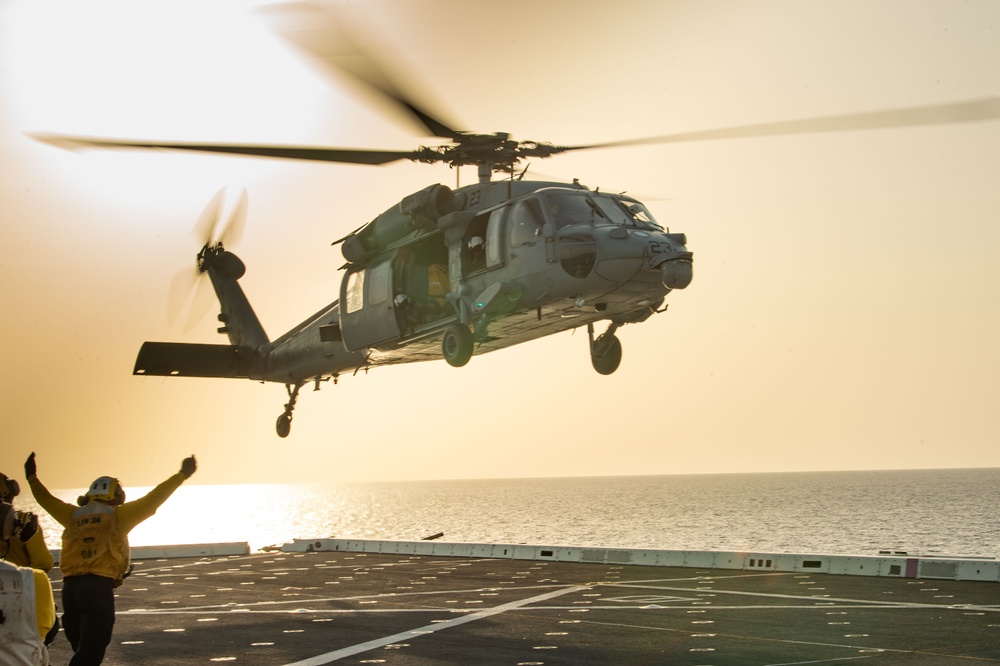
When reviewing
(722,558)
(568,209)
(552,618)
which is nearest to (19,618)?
(552,618)

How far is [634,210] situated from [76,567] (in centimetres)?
1342

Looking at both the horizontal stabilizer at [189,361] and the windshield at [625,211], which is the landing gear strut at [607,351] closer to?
the windshield at [625,211]

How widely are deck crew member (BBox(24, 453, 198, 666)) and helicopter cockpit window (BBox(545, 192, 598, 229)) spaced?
450 inches

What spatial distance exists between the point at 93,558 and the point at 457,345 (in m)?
11.8

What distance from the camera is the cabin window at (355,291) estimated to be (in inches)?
915

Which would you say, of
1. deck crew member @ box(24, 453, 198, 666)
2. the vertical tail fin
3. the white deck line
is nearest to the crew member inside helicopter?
the white deck line

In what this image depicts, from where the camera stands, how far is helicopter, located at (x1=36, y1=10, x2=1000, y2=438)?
62.1ft

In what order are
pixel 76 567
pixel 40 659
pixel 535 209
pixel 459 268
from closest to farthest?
pixel 40 659 < pixel 76 567 < pixel 535 209 < pixel 459 268

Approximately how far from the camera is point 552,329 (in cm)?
2122

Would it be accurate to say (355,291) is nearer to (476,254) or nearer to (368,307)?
(368,307)

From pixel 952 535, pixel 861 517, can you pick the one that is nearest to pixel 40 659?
pixel 952 535

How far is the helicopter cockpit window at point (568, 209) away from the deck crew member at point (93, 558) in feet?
37.5

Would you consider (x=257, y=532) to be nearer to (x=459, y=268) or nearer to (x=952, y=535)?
(x=952, y=535)

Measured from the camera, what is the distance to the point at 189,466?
893cm
